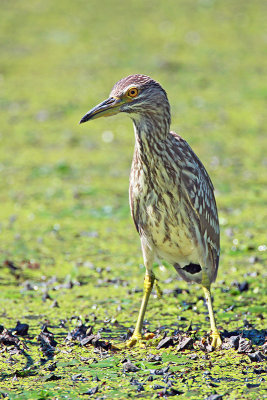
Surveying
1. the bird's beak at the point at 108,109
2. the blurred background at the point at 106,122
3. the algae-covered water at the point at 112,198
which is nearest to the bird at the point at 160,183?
the bird's beak at the point at 108,109

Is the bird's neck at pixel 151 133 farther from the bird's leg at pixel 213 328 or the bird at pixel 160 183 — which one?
the bird's leg at pixel 213 328

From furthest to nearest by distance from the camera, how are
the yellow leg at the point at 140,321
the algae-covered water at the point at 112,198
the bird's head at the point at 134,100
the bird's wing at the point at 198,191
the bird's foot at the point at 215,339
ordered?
1. the yellow leg at the point at 140,321
2. the bird's wing at the point at 198,191
3. the bird's foot at the point at 215,339
4. the bird's head at the point at 134,100
5. the algae-covered water at the point at 112,198

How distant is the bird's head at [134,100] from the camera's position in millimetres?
5566

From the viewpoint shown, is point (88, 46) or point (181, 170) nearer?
point (181, 170)

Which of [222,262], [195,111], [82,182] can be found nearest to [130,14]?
[195,111]

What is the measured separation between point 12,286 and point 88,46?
36.1ft

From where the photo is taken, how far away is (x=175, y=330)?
6297mm

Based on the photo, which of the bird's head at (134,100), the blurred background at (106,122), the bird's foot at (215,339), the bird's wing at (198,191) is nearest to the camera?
the bird's head at (134,100)

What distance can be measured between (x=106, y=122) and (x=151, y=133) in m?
7.86

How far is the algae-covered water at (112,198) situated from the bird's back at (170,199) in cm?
63

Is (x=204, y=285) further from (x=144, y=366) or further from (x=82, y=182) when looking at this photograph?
(x=82, y=182)

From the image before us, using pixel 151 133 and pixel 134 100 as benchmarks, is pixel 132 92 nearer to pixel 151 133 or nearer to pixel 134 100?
pixel 134 100

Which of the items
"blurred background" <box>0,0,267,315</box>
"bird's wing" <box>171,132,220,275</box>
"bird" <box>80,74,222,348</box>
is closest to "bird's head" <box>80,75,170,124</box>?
"bird" <box>80,74,222,348</box>

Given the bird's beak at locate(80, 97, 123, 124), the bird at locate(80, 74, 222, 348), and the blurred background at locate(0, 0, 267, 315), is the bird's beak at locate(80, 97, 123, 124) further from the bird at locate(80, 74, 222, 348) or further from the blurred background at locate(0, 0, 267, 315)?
the blurred background at locate(0, 0, 267, 315)
